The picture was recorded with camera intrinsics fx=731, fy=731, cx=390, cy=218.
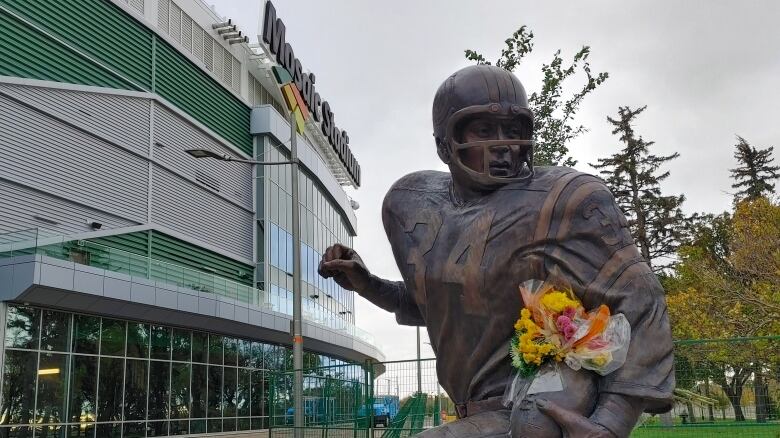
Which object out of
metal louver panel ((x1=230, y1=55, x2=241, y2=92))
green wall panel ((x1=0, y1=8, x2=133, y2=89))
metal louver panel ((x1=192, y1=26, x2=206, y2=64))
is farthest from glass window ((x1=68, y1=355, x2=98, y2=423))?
metal louver panel ((x1=230, y1=55, x2=241, y2=92))

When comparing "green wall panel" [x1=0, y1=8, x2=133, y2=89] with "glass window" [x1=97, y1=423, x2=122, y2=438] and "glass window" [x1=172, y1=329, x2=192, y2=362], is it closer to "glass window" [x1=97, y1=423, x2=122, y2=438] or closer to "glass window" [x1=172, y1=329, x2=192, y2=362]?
"glass window" [x1=172, y1=329, x2=192, y2=362]

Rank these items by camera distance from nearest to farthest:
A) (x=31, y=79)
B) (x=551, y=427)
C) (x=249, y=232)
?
(x=551, y=427)
(x=31, y=79)
(x=249, y=232)

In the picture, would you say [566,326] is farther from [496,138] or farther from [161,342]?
[161,342]

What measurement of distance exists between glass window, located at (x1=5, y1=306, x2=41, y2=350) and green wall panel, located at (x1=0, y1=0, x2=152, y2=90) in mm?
8034

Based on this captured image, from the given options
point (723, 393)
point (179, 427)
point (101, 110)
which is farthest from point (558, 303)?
point (101, 110)

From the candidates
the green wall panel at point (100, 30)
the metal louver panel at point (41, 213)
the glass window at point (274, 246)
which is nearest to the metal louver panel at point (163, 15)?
the green wall panel at point (100, 30)

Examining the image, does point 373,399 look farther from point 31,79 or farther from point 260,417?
point 260,417

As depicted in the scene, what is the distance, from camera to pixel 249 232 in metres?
31.1

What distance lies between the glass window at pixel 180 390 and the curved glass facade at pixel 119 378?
0.10ft

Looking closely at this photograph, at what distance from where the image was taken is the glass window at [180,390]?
22438 millimetres

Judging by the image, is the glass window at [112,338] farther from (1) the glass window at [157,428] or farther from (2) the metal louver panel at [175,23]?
(2) the metal louver panel at [175,23]

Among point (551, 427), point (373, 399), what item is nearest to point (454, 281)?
point (551, 427)

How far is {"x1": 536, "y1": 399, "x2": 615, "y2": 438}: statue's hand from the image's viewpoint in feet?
6.17

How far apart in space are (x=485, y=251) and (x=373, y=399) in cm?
926
